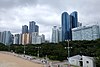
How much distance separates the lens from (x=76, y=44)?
55.2 metres

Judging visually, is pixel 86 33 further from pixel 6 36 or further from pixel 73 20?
pixel 6 36

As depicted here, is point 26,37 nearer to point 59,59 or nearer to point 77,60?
point 59,59

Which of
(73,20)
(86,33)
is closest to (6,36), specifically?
(73,20)

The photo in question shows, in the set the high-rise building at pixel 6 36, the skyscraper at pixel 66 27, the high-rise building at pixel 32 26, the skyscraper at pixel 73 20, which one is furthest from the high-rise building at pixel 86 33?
the high-rise building at pixel 6 36

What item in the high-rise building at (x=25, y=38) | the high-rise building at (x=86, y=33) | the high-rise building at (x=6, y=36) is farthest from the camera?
the high-rise building at (x=6, y=36)

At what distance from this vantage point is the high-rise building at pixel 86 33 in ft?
235

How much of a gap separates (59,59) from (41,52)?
10.0 m

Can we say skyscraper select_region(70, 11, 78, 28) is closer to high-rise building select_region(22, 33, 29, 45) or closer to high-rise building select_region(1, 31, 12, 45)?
high-rise building select_region(22, 33, 29, 45)

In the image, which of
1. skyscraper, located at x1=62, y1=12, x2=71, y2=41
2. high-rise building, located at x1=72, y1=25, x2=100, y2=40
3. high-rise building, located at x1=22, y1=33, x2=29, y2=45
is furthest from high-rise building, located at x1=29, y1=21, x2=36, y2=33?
high-rise building, located at x1=72, y1=25, x2=100, y2=40

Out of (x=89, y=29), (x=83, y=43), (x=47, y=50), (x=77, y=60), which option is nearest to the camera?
(x=77, y=60)

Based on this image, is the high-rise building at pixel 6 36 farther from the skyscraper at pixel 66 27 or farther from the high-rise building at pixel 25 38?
the skyscraper at pixel 66 27

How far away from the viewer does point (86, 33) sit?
73.8 metres

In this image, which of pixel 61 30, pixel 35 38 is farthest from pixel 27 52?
pixel 35 38

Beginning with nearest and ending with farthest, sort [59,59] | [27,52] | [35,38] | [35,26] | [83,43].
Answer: [59,59], [83,43], [27,52], [35,38], [35,26]
